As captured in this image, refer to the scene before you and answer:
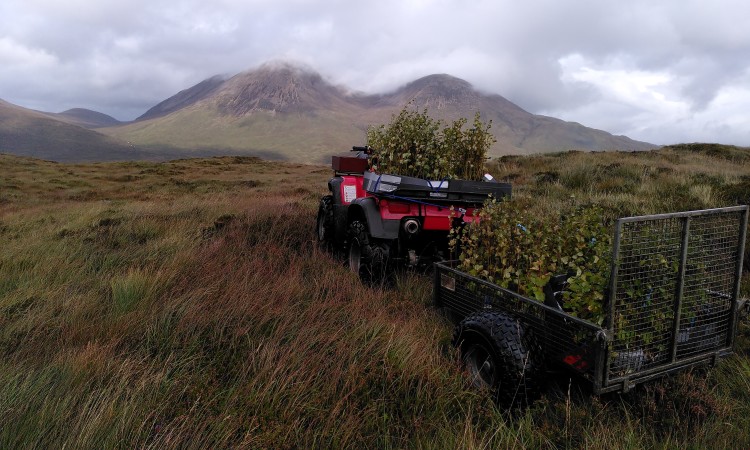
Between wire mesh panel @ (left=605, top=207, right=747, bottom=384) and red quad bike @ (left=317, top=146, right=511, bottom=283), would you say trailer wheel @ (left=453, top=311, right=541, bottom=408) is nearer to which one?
wire mesh panel @ (left=605, top=207, right=747, bottom=384)

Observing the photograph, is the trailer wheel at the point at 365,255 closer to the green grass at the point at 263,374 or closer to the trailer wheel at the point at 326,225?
the green grass at the point at 263,374

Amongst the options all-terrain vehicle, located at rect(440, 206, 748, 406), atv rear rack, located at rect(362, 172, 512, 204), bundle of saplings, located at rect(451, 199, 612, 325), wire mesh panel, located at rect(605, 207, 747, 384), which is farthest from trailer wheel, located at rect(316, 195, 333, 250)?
wire mesh panel, located at rect(605, 207, 747, 384)

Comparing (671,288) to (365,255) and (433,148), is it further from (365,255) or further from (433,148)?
(433,148)

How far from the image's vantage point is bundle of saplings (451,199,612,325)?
3623 millimetres

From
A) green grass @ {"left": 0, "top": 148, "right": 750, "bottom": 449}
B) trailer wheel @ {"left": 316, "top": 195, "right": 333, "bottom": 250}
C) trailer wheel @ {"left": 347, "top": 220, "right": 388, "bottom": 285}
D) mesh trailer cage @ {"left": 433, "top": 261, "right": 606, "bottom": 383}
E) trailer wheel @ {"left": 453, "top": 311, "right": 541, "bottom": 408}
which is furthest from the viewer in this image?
trailer wheel @ {"left": 316, "top": 195, "right": 333, "bottom": 250}

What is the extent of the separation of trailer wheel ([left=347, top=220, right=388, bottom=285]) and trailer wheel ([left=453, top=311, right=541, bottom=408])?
1.97m

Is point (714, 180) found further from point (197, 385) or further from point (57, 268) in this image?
point (57, 268)

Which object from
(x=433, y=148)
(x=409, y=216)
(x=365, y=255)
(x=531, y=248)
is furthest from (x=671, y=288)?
(x=433, y=148)

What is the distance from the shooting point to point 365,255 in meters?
5.36

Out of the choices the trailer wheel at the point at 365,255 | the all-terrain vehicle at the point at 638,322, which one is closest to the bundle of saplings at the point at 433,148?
the trailer wheel at the point at 365,255

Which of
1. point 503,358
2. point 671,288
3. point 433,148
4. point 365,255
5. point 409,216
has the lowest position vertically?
point 503,358

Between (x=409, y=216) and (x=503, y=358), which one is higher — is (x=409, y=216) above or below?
above

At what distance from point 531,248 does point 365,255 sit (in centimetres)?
211

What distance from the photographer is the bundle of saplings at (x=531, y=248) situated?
143 inches
